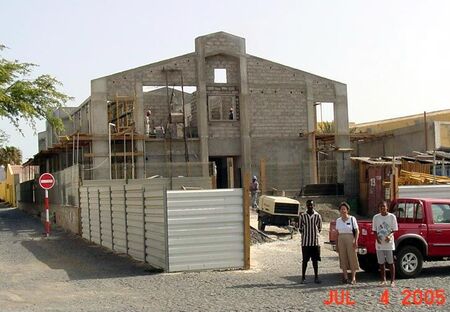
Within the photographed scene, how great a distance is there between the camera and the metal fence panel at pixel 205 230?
15.2 m

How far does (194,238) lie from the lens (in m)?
15.4

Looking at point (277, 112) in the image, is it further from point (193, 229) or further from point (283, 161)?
point (193, 229)

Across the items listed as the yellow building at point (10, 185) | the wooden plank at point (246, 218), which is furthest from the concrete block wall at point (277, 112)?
the yellow building at point (10, 185)

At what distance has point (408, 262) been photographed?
1409 centimetres

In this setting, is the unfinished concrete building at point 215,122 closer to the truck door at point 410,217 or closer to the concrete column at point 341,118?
the concrete column at point 341,118

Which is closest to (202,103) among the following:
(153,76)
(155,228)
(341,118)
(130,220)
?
(153,76)

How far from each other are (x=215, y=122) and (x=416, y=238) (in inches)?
977

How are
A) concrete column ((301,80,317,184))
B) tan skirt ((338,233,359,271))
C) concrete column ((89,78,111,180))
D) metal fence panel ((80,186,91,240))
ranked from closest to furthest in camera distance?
tan skirt ((338,233,359,271)), metal fence panel ((80,186,91,240)), concrete column ((89,78,111,180)), concrete column ((301,80,317,184))

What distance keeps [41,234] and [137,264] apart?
11.7m

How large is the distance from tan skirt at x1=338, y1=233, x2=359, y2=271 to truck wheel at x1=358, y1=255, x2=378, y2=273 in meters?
1.03

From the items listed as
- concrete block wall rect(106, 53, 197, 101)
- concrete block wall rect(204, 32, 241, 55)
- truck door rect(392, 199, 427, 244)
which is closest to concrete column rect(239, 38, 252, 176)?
concrete block wall rect(204, 32, 241, 55)

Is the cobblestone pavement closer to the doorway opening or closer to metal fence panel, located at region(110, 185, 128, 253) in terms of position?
metal fence panel, located at region(110, 185, 128, 253)

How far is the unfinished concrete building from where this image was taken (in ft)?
119

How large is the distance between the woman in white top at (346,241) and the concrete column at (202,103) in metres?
24.2
